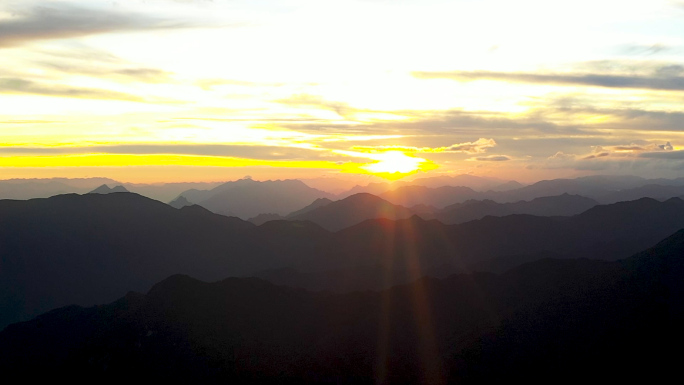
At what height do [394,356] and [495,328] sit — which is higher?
[495,328]

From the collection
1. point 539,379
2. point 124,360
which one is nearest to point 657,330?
point 539,379

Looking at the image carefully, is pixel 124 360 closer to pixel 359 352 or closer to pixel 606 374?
pixel 359 352

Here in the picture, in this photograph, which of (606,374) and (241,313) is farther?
(241,313)

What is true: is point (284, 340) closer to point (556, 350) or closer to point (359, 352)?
point (359, 352)

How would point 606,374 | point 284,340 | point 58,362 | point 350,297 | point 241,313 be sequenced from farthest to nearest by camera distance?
point 350,297 < point 241,313 < point 284,340 < point 58,362 < point 606,374

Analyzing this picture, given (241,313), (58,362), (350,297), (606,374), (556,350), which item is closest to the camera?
(606,374)

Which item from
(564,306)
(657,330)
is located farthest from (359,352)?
(657,330)
